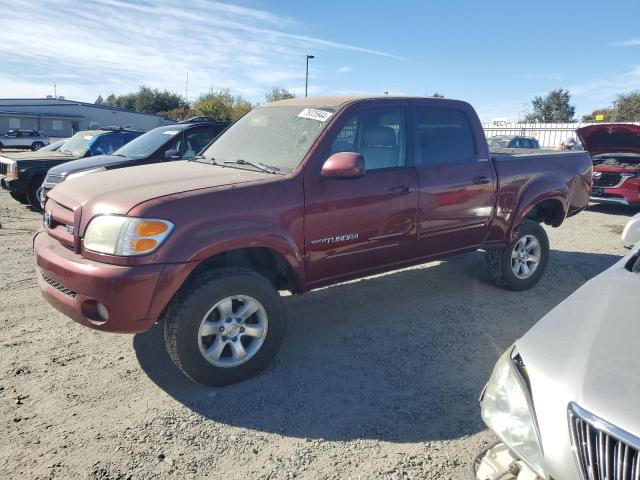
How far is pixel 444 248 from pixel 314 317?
141 cm

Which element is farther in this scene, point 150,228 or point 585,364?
point 150,228

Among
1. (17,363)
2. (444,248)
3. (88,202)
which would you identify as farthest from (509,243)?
(17,363)

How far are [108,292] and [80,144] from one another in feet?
29.8

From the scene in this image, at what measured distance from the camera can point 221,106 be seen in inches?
1944

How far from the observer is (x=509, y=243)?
5082 millimetres

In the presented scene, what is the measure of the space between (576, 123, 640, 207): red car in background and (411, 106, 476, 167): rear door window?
5.96 metres

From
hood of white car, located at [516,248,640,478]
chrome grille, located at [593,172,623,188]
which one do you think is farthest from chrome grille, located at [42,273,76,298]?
chrome grille, located at [593,172,623,188]

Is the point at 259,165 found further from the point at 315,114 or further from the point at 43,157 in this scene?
the point at 43,157

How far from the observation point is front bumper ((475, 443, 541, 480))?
1712 mm

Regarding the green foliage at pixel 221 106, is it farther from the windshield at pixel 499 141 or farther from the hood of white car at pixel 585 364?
the hood of white car at pixel 585 364

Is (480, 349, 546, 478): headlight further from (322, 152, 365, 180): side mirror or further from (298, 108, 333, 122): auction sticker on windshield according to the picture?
(298, 108, 333, 122): auction sticker on windshield

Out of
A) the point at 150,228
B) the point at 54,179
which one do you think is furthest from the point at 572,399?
the point at 54,179

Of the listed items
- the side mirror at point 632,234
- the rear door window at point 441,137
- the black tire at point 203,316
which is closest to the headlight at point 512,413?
the side mirror at point 632,234

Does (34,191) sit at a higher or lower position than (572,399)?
lower
